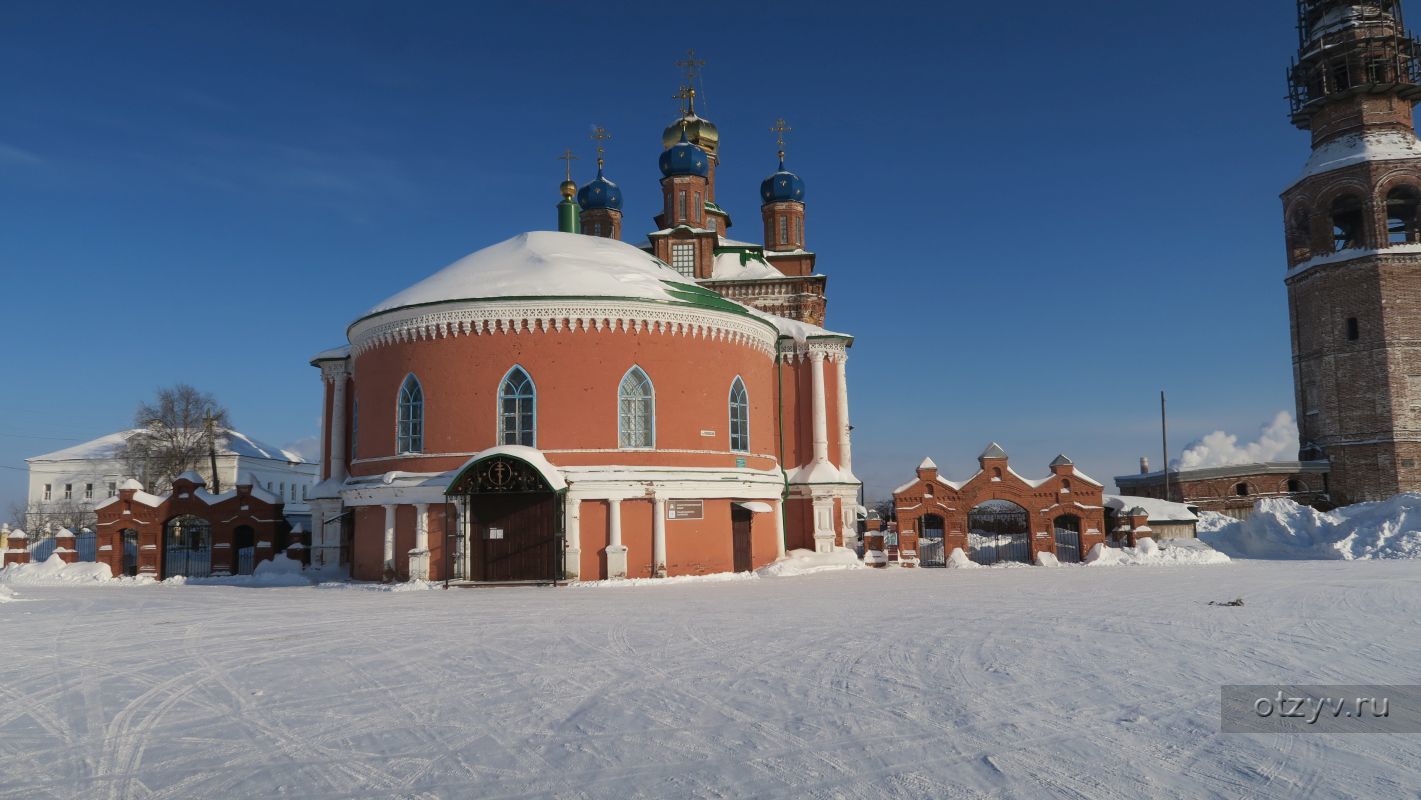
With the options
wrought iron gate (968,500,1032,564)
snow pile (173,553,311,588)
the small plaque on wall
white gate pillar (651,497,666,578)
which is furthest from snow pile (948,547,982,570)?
snow pile (173,553,311,588)

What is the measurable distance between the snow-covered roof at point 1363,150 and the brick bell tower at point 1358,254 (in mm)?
58

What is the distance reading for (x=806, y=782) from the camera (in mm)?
5523

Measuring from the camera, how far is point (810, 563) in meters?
23.8

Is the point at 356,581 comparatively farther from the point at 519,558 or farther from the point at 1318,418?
the point at 1318,418

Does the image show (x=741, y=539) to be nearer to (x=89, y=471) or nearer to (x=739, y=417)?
(x=739, y=417)

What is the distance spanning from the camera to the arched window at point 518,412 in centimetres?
2030

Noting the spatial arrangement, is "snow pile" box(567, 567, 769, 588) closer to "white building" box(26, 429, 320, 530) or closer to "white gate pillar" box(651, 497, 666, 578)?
"white gate pillar" box(651, 497, 666, 578)

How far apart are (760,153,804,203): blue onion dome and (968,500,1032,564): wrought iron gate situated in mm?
14952

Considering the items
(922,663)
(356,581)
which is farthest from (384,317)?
(922,663)

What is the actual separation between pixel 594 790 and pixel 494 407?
15483 mm

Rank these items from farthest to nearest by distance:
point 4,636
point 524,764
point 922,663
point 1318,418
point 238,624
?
point 1318,418
point 238,624
point 4,636
point 922,663
point 524,764

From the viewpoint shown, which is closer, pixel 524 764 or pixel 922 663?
pixel 524 764

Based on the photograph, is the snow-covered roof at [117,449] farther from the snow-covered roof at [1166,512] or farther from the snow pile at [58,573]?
the snow-covered roof at [1166,512]

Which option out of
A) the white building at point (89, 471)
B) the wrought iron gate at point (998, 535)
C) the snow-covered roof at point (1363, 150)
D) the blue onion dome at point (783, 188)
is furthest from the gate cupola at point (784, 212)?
the white building at point (89, 471)
